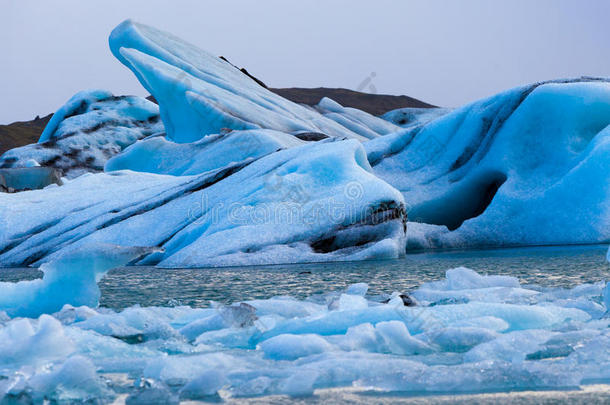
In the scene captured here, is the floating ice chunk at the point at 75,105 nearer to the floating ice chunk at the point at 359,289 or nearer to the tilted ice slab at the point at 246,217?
the tilted ice slab at the point at 246,217

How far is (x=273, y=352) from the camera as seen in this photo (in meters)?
2.75

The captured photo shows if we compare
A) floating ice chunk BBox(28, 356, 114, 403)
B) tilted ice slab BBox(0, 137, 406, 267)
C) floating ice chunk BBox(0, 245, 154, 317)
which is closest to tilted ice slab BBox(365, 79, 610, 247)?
tilted ice slab BBox(0, 137, 406, 267)

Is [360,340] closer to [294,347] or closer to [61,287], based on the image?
[294,347]

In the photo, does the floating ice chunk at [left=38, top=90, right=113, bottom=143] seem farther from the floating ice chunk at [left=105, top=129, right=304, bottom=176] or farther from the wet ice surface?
the wet ice surface

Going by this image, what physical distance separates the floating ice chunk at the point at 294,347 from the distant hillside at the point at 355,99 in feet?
136

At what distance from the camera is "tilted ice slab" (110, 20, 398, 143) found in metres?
16.1

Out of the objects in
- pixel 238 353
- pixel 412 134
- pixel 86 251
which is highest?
pixel 412 134

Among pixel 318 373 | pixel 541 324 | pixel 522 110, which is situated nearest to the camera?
pixel 318 373

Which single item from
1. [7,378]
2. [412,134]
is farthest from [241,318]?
[412,134]

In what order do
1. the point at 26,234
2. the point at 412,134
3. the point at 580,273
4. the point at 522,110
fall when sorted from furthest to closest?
the point at 412,134, the point at 522,110, the point at 26,234, the point at 580,273

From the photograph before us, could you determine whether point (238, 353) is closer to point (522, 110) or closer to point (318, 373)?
point (318, 373)

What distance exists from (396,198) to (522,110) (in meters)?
3.99

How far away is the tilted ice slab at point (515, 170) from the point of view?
1020cm

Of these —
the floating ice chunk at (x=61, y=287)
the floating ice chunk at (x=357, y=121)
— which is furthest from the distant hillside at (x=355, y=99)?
the floating ice chunk at (x=61, y=287)
